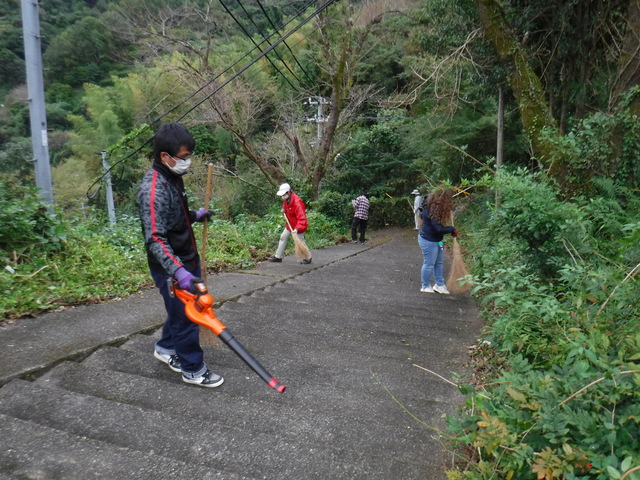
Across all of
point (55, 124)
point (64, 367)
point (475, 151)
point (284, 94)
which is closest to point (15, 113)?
point (55, 124)

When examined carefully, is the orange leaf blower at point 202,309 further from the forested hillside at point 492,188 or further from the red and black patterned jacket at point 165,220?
the forested hillside at point 492,188

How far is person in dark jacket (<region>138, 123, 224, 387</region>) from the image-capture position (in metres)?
2.69

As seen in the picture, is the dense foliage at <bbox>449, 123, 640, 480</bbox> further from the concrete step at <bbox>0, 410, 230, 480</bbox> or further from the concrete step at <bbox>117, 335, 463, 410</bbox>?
the concrete step at <bbox>0, 410, 230, 480</bbox>

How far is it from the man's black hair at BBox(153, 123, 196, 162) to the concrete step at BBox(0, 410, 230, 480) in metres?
1.65

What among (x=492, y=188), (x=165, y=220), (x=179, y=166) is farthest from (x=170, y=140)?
(x=492, y=188)

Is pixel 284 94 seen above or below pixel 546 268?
above

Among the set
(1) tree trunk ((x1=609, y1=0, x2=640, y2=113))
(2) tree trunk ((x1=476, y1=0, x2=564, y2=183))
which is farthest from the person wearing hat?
(1) tree trunk ((x1=609, y1=0, x2=640, y2=113))

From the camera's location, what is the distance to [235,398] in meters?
2.59

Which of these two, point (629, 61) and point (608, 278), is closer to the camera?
point (608, 278)

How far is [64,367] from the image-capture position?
281cm

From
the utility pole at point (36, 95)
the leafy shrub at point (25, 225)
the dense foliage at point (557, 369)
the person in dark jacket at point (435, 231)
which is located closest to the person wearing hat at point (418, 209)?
the person in dark jacket at point (435, 231)

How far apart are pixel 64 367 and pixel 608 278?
338cm

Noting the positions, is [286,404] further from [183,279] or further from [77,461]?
[77,461]

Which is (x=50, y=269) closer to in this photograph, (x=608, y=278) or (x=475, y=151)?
(x=608, y=278)
